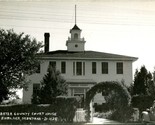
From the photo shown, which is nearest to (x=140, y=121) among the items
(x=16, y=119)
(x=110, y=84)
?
(x=110, y=84)

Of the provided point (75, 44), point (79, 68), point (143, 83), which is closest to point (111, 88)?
point (143, 83)

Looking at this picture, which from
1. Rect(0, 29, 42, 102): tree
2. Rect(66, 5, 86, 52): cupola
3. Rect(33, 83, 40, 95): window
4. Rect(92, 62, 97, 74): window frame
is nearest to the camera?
Rect(0, 29, 42, 102): tree

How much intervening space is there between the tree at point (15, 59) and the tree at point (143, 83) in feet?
36.6

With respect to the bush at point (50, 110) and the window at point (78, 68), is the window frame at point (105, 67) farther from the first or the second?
the bush at point (50, 110)

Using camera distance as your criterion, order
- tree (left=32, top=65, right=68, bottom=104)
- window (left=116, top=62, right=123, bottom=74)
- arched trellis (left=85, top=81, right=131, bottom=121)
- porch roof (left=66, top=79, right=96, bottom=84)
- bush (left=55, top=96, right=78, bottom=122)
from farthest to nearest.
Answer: window (left=116, top=62, right=123, bottom=74)
porch roof (left=66, top=79, right=96, bottom=84)
tree (left=32, top=65, right=68, bottom=104)
arched trellis (left=85, top=81, right=131, bottom=121)
bush (left=55, top=96, right=78, bottom=122)

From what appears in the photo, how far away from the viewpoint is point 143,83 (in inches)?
1347

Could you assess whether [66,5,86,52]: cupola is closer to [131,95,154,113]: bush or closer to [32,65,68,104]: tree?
[32,65,68,104]: tree

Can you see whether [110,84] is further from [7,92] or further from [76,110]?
[7,92]

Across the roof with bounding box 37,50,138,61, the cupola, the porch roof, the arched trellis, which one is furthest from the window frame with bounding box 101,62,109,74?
the arched trellis

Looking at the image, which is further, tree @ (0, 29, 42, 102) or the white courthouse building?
the white courthouse building

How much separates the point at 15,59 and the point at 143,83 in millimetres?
14126

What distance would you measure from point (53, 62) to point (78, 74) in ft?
10.8

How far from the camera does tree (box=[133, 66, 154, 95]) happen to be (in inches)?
1321

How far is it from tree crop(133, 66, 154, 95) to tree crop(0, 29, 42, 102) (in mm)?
11168
